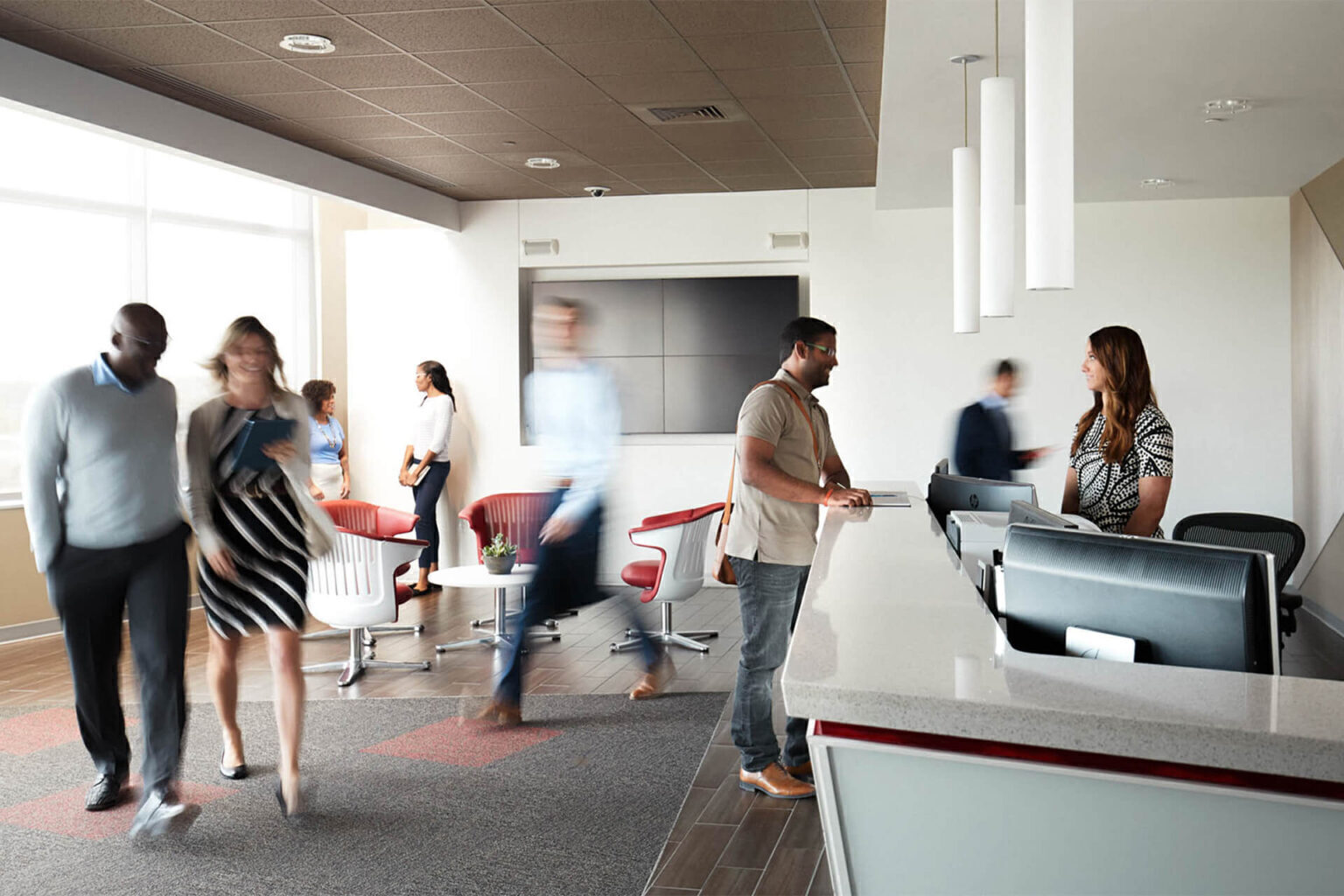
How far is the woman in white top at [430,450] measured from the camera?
8.66m

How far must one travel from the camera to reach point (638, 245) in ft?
29.0

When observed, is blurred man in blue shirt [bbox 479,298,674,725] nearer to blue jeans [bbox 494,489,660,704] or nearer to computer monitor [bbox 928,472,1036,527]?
blue jeans [bbox 494,489,660,704]

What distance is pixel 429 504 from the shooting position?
8.70 metres

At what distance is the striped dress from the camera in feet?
12.1

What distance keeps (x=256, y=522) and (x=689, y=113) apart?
364 cm

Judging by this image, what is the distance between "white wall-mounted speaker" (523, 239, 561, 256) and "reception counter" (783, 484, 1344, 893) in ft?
25.0

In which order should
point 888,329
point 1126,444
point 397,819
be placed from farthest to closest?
point 888,329
point 397,819
point 1126,444

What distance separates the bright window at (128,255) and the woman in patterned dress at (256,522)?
3.11m

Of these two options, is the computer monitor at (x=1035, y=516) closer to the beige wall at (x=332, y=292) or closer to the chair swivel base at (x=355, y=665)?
the chair swivel base at (x=355, y=665)

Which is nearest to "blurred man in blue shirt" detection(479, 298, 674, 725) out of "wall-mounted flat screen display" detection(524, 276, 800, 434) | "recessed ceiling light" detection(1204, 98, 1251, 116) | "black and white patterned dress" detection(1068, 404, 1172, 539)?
"black and white patterned dress" detection(1068, 404, 1172, 539)

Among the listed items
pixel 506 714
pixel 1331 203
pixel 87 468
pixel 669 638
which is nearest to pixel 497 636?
pixel 669 638

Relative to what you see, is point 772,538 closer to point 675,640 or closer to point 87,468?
point 87,468

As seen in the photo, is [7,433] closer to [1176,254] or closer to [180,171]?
[180,171]

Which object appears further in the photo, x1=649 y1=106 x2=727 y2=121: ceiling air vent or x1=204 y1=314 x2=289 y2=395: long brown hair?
x1=649 y1=106 x2=727 y2=121: ceiling air vent
